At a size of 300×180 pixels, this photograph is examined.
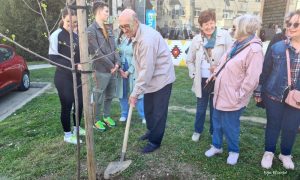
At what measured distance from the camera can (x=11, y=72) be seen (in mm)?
7535

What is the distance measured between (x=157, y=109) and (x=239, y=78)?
1.07 meters

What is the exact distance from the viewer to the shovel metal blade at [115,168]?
10.8ft

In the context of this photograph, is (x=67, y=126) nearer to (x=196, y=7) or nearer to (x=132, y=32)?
(x=132, y=32)

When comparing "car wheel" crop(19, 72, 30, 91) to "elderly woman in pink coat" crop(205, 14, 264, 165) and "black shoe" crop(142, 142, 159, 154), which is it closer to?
"black shoe" crop(142, 142, 159, 154)

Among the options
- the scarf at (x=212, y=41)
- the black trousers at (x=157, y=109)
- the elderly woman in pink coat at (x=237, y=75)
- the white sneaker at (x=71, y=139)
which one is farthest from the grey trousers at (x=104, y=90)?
the elderly woman in pink coat at (x=237, y=75)

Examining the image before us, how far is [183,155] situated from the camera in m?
3.87

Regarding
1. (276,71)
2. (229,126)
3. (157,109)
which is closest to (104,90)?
(157,109)

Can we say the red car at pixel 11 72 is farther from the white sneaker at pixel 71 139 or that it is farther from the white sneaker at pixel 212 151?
the white sneaker at pixel 212 151

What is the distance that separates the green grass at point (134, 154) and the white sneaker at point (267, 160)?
70mm

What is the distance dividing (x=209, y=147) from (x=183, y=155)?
456 millimetres

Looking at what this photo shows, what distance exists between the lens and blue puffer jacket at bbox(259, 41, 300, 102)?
3.26 meters

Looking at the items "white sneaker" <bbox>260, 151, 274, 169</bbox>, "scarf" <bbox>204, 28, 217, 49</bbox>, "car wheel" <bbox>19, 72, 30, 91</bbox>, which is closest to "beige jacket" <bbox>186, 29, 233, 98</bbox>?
"scarf" <bbox>204, 28, 217, 49</bbox>

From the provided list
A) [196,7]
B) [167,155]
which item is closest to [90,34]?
[167,155]

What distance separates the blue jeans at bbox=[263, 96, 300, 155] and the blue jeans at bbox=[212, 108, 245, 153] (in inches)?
13.8
